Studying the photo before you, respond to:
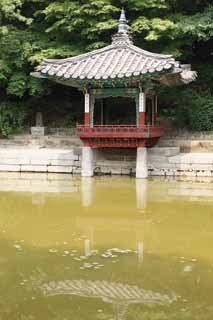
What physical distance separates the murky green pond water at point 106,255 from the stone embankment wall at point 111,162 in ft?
9.88

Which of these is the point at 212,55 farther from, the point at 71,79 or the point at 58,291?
the point at 58,291

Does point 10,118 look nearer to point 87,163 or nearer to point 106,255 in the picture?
point 87,163

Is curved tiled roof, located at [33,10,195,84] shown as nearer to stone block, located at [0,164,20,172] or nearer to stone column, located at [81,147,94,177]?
stone column, located at [81,147,94,177]

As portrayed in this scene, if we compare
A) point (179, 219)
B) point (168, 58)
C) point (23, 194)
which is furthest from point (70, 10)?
point (179, 219)

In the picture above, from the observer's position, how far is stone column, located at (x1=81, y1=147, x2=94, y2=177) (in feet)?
54.2

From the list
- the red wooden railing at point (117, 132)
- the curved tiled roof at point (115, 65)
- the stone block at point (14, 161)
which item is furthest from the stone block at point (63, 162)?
the curved tiled roof at point (115, 65)

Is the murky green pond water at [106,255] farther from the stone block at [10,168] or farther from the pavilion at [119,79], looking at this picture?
the stone block at [10,168]

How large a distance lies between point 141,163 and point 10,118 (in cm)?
806

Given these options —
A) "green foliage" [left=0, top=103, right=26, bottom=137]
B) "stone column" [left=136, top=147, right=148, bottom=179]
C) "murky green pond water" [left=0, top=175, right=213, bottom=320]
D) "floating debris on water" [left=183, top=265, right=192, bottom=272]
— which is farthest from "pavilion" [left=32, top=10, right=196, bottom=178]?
"floating debris on water" [left=183, top=265, right=192, bottom=272]

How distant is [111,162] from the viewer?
55.6ft

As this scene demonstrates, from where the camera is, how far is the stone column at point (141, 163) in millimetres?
16062

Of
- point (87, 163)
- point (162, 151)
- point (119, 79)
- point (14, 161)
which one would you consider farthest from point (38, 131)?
point (162, 151)

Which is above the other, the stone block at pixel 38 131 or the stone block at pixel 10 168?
the stone block at pixel 38 131

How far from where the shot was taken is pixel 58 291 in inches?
229
